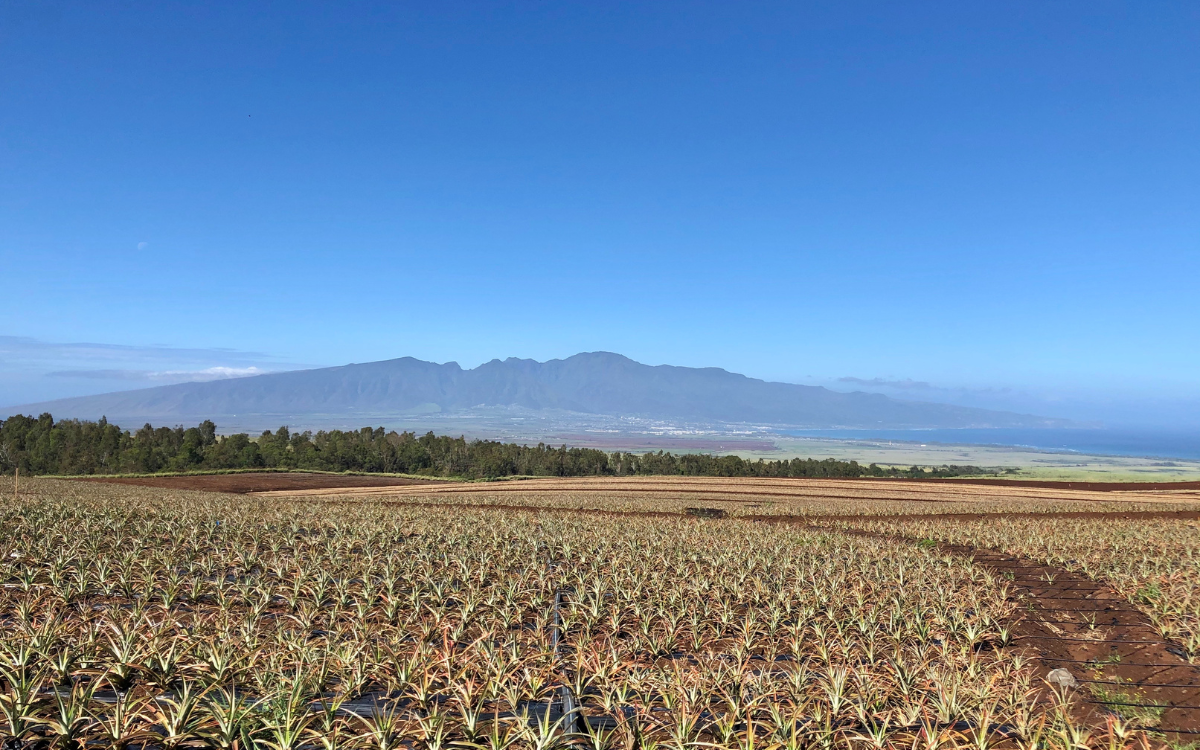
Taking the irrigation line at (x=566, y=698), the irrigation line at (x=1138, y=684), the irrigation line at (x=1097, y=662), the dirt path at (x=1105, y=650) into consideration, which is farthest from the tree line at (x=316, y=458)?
the irrigation line at (x=566, y=698)

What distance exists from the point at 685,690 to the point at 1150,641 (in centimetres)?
965

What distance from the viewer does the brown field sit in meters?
6.08

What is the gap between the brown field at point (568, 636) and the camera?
6.08 m

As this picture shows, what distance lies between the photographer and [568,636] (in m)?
9.62

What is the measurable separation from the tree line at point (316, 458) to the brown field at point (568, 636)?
71.8 metres

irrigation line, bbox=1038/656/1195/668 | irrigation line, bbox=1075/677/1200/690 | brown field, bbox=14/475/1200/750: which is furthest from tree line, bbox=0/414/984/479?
irrigation line, bbox=1075/677/1200/690

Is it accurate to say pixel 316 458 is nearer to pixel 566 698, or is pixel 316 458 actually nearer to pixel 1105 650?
pixel 566 698

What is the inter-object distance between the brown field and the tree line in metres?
71.8

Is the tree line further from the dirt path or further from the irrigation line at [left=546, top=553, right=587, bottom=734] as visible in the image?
the irrigation line at [left=546, top=553, right=587, bottom=734]

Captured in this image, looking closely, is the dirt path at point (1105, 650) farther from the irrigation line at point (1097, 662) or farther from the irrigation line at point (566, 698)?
the irrigation line at point (566, 698)

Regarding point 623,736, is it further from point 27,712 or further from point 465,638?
point 27,712

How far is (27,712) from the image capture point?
558 centimetres

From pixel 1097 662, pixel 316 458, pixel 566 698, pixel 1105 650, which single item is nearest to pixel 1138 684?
pixel 1097 662

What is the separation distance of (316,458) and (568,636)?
9046cm
